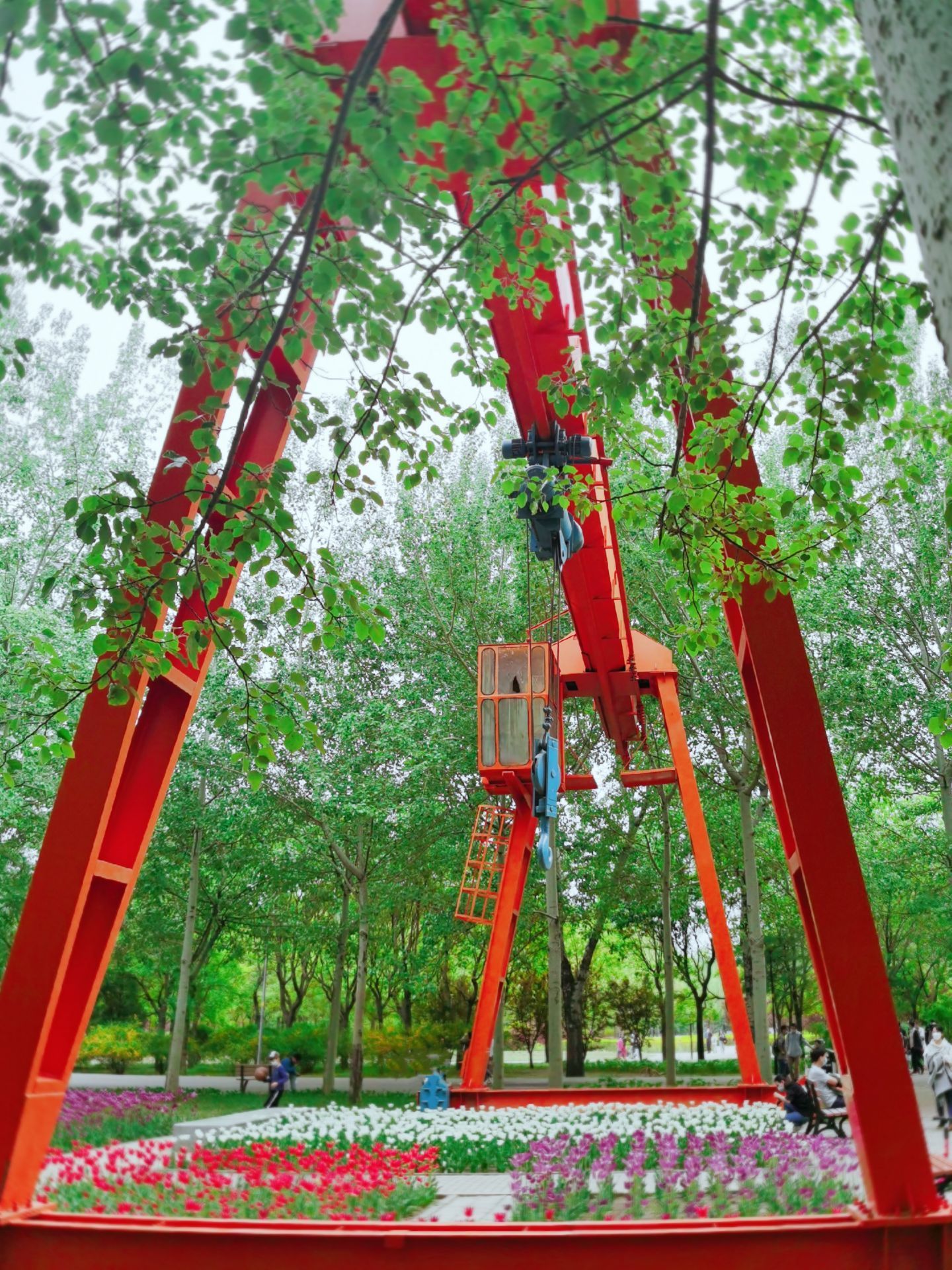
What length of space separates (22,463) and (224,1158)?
14645 millimetres

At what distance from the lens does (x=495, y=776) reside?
15859mm

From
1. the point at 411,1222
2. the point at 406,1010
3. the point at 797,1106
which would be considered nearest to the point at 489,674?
the point at 797,1106

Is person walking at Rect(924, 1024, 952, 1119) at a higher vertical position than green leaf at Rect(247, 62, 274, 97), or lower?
lower

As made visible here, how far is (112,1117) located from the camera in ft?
50.2

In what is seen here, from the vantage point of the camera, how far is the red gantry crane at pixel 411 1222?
16.2ft

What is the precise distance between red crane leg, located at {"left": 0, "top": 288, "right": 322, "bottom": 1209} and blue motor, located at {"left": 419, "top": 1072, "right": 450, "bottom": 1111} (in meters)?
10.1

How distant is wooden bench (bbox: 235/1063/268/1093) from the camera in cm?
2608

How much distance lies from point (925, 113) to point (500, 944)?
15987mm

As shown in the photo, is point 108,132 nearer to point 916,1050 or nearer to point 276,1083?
point 276,1083

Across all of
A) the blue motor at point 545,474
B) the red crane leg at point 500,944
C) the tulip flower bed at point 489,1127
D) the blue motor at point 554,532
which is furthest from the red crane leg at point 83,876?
the red crane leg at point 500,944

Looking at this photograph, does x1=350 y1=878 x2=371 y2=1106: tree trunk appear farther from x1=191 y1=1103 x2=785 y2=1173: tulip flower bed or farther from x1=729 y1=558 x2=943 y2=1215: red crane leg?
x1=729 y1=558 x2=943 y2=1215: red crane leg

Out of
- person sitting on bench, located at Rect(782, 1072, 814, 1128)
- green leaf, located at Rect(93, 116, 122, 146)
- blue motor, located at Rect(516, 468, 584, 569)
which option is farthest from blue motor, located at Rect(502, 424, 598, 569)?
person sitting on bench, located at Rect(782, 1072, 814, 1128)

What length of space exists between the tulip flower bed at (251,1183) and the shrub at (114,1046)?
24.6 m

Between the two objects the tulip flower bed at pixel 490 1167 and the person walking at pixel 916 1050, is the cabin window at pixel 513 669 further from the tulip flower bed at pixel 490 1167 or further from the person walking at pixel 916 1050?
the person walking at pixel 916 1050
